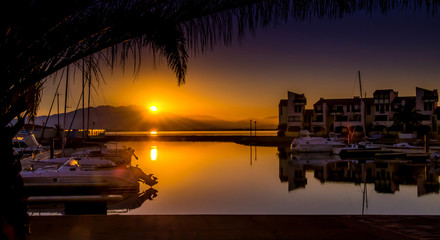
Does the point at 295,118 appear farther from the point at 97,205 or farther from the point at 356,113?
the point at 97,205

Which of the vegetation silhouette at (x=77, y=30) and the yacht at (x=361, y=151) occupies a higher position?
the vegetation silhouette at (x=77, y=30)

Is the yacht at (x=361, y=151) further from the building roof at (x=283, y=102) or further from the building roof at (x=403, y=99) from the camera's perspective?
the building roof at (x=283, y=102)

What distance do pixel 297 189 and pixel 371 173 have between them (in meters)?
10.1

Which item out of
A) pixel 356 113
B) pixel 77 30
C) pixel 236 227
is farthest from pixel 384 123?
pixel 77 30

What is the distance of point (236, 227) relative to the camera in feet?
18.3

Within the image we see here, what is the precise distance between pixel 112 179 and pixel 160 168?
19968mm

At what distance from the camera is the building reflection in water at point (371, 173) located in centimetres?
2656

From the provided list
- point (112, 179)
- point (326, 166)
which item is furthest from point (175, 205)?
point (326, 166)

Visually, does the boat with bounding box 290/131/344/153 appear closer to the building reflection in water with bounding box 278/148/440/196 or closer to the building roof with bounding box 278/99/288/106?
the building reflection in water with bounding box 278/148/440/196

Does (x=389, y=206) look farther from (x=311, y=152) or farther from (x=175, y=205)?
(x=311, y=152)

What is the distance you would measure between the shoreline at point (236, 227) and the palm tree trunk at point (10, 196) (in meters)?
2.22

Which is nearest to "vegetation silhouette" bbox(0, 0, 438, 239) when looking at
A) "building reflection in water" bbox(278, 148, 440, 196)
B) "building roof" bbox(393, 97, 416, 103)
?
"building reflection in water" bbox(278, 148, 440, 196)

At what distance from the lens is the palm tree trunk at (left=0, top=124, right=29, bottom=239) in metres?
2.97

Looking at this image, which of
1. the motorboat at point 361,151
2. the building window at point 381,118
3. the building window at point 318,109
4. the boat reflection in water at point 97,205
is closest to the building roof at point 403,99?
the building window at point 381,118
